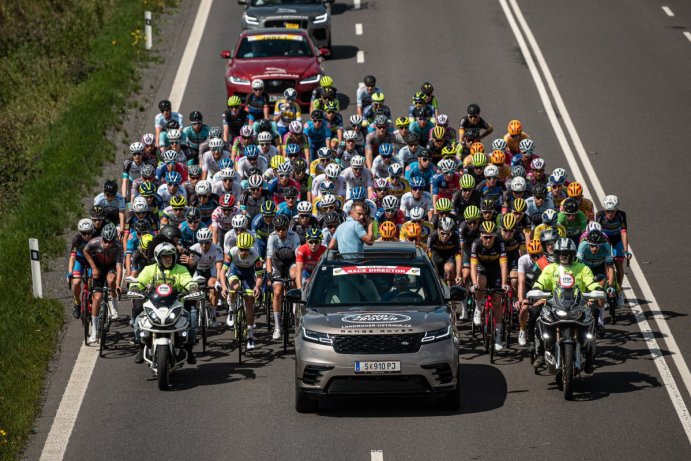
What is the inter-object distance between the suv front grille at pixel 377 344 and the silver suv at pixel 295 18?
20.2m

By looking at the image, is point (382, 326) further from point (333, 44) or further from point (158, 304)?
point (333, 44)

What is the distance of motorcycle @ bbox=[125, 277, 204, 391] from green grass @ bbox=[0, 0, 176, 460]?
1.55 metres

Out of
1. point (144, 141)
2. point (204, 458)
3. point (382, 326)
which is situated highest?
point (144, 141)

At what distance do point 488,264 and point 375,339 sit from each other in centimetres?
453

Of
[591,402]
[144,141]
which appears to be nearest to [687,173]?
[144,141]

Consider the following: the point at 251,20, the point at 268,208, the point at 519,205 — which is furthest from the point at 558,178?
the point at 251,20

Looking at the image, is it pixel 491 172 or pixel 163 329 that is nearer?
pixel 163 329

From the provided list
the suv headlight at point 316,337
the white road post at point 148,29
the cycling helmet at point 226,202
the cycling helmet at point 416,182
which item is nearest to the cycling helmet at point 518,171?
the cycling helmet at point 416,182

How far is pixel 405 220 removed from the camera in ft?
74.2

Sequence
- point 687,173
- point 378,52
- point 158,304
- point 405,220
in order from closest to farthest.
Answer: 1. point 158,304
2. point 405,220
3. point 687,173
4. point 378,52

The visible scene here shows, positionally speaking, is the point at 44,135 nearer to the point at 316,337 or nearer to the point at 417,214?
the point at 417,214

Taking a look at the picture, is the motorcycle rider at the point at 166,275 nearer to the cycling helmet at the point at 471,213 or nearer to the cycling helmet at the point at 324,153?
the cycling helmet at the point at 471,213

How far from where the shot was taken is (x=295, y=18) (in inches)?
1406

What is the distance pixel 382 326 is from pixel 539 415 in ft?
7.15
